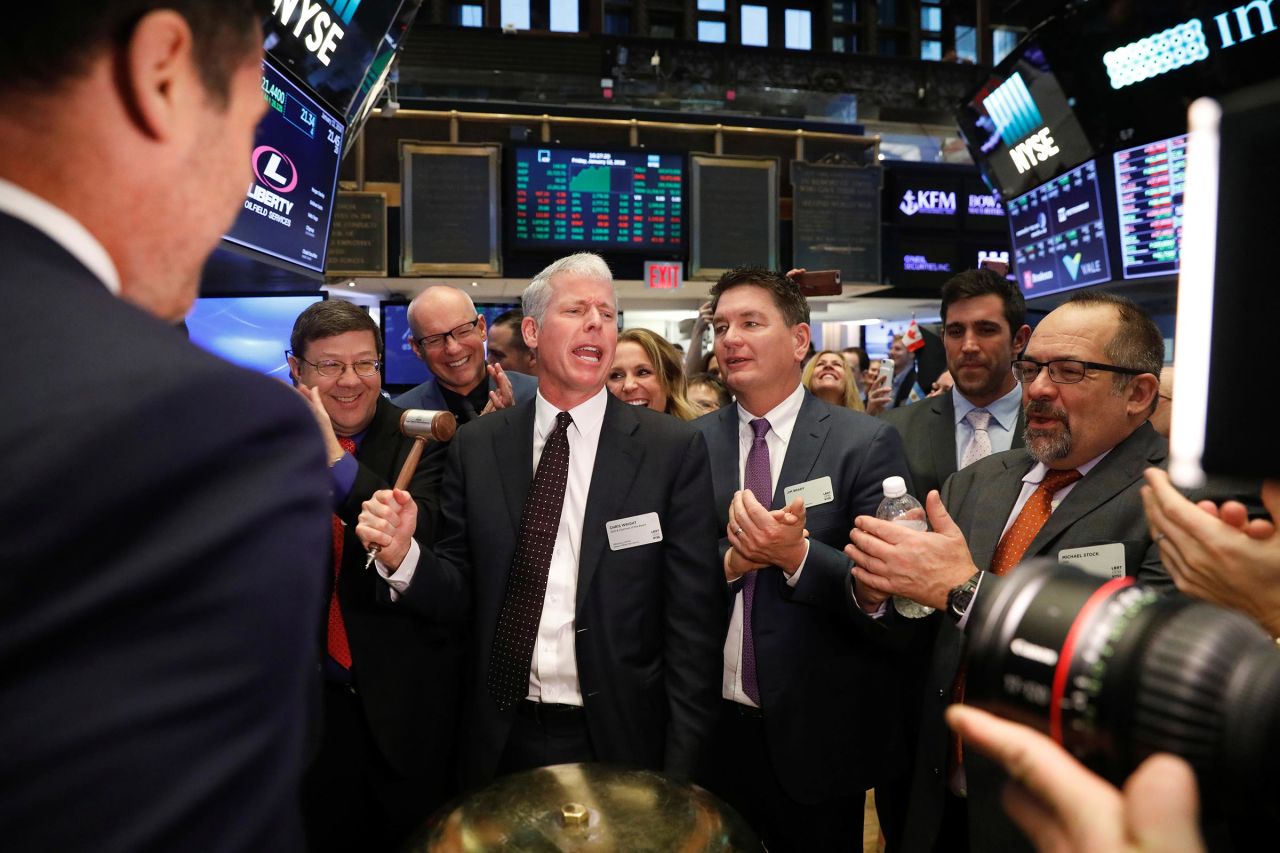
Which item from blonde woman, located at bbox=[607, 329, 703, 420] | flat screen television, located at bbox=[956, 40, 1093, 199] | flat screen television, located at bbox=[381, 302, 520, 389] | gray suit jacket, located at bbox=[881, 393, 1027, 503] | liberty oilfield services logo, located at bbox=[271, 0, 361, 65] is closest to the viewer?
liberty oilfield services logo, located at bbox=[271, 0, 361, 65]

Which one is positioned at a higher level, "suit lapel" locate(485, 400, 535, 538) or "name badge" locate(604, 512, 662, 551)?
"suit lapel" locate(485, 400, 535, 538)

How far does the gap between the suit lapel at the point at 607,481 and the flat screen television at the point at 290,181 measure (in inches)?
49.9

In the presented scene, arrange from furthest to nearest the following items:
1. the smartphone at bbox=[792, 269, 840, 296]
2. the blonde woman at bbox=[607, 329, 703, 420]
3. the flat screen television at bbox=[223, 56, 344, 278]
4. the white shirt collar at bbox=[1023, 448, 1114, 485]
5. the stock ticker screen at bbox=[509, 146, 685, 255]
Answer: the stock ticker screen at bbox=[509, 146, 685, 255] → the blonde woman at bbox=[607, 329, 703, 420] → the smartphone at bbox=[792, 269, 840, 296] → the flat screen television at bbox=[223, 56, 344, 278] → the white shirt collar at bbox=[1023, 448, 1114, 485]

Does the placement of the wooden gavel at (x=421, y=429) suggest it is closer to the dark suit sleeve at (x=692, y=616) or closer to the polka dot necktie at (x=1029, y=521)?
the dark suit sleeve at (x=692, y=616)

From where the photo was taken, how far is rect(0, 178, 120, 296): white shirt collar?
0.53 metres

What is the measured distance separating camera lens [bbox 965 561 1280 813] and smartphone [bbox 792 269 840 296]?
2.13m

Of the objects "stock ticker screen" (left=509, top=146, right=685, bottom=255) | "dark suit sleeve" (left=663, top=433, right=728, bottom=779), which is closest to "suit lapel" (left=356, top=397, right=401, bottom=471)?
"dark suit sleeve" (left=663, top=433, right=728, bottom=779)

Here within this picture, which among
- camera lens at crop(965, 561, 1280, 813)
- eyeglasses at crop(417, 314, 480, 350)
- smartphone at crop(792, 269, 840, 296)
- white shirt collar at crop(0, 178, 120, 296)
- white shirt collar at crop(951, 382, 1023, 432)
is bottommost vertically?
camera lens at crop(965, 561, 1280, 813)

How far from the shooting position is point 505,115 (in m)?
6.92

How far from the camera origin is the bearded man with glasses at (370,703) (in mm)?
2146

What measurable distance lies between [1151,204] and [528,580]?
3338mm

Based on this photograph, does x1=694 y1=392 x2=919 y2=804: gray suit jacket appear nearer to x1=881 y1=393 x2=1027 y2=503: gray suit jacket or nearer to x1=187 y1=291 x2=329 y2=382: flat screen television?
x1=881 y1=393 x2=1027 y2=503: gray suit jacket

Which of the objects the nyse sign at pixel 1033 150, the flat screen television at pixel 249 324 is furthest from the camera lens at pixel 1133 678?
the nyse sign at pixel 1033 150

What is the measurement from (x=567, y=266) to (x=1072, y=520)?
1353 millimetres
